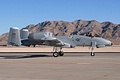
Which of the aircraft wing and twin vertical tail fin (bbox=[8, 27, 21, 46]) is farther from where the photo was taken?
twin vertical tail fin (bbox=[8, 27, 21, 46])

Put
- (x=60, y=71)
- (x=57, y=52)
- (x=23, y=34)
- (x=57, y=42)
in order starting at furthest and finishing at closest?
(x=23, y=34) < (x=57, y=52) < (x=57, y=42) < (x=60, y=71)

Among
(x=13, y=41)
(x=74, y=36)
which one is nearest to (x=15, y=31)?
(x=13, y=41)

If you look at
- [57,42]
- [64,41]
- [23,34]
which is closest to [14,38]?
[23,34]

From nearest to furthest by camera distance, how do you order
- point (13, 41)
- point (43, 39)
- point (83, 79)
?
point (83, 79), point (43, 39), point (13, 41)

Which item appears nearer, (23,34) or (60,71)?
(60,71)

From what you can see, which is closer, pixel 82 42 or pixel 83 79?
pixel 83 79

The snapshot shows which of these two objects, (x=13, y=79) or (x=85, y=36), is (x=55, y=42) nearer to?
(x=85, y=36)

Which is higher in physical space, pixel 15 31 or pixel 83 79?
pixel 15 31

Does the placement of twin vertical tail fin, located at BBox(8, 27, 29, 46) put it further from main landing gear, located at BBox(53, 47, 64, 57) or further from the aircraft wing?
main landing gear, located at BBox(53, 47, 64, 57)

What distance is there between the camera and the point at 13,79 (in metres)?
14.6

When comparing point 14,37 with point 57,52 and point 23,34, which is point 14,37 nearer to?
point 23,34

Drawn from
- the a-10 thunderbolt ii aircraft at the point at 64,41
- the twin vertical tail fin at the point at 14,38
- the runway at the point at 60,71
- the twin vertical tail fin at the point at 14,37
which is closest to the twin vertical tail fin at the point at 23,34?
the a-10 thunderbolt ii aircraft at the point at 64,41

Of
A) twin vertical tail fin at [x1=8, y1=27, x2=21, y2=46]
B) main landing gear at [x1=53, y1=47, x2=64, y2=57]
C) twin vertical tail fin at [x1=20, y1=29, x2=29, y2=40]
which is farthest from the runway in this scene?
twin vertical tail fin at [x1=20, y1=29, x2=29, y2=40]

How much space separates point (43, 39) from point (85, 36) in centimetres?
645
